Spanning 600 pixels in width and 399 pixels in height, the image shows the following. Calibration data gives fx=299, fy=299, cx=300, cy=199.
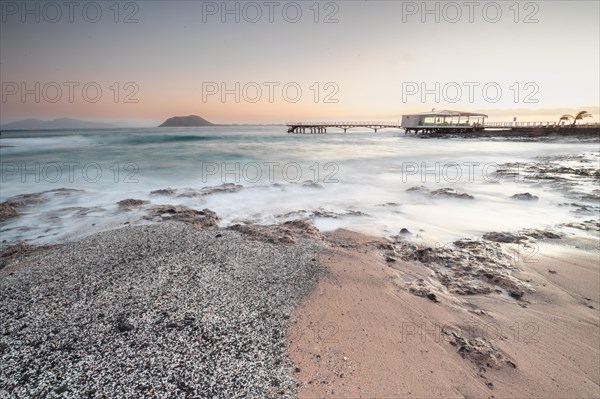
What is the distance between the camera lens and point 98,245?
4840 mm

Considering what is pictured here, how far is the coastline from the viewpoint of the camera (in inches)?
97.6

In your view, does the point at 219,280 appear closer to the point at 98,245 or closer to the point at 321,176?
the point at 98,245

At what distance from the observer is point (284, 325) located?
308cm

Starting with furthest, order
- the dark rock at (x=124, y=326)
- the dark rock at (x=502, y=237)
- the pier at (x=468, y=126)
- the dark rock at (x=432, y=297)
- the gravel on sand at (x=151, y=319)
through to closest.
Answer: the pier at (x=468, y=126)
the dark rock at (x=502, y=237)
the dark rock at (x=432, y=297)
the dark rock at (x=124, y=326)
the gravel on sand at (x=151, y=319)

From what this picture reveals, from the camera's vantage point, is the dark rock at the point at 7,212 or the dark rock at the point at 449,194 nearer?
the dark rock at the point at 7,212

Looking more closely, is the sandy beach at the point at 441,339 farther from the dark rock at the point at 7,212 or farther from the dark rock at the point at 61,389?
the dark rock at the point at 7,212

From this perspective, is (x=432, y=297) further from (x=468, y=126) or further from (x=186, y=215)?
(x=468, y=126)

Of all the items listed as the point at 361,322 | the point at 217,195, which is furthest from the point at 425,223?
the point at 217,195

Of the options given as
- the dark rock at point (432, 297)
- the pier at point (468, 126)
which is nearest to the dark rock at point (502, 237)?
the dark rock at point (432, 297)

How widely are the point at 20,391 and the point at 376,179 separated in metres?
13.1

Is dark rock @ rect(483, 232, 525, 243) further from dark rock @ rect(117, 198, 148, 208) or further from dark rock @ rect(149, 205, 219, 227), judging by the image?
dark rock @ rect(117, 198, 148, 208)

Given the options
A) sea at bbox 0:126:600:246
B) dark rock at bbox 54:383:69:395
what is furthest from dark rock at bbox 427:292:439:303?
dark rock at bbox 54:383:69:395

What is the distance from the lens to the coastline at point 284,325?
248 cm

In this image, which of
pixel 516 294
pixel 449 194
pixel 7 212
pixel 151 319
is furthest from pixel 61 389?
pixel 449 194
